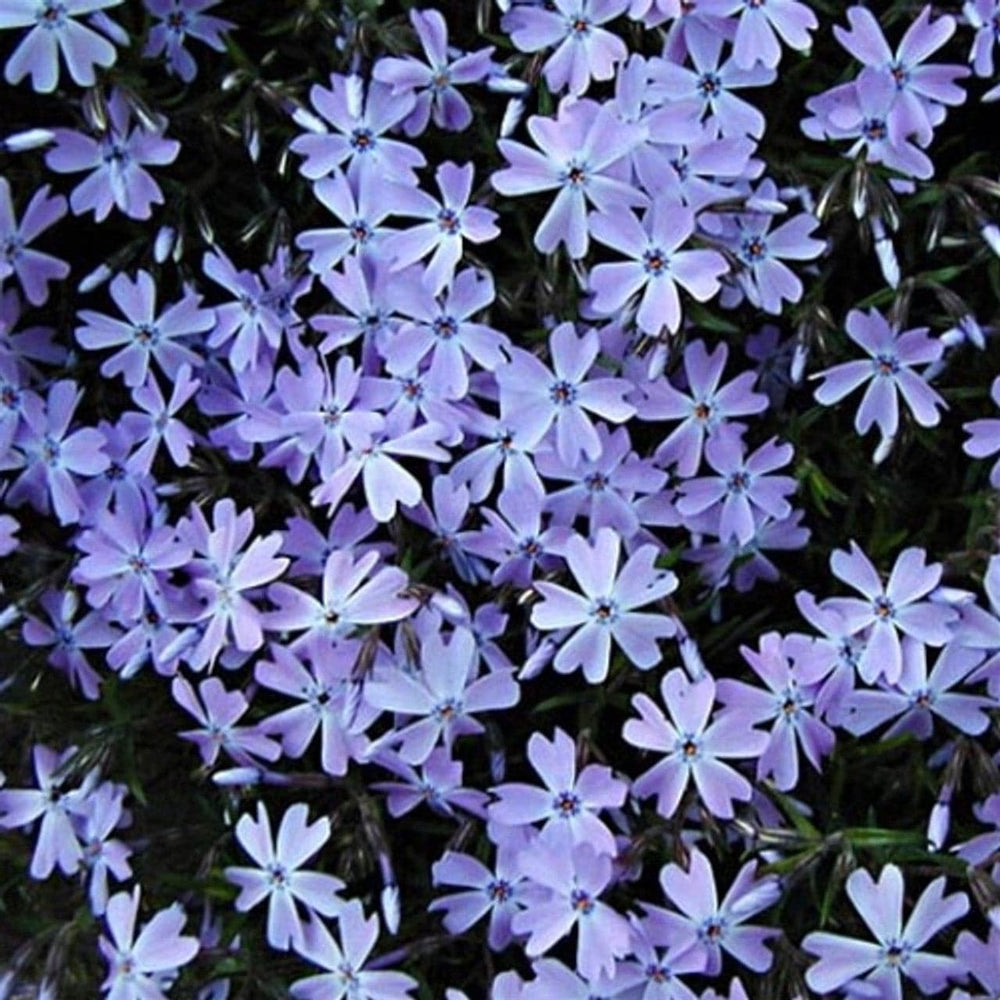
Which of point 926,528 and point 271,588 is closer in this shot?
point 271,588

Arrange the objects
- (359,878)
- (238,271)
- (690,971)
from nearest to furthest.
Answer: (690,971)
(359,878)
(238,271)

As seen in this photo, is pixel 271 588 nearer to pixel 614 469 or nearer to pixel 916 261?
pixel 614 469

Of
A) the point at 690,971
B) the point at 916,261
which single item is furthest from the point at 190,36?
the point at 690,971

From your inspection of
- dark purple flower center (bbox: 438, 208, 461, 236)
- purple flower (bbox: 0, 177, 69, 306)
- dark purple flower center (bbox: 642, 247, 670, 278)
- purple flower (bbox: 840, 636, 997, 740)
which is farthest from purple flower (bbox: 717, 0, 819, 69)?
purple flower (bbox: 0, 177, 69, 306)

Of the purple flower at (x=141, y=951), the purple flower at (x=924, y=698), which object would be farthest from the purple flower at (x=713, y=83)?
the purple flower at (x=141, y=951)

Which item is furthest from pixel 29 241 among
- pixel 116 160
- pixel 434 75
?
pixel 434 75

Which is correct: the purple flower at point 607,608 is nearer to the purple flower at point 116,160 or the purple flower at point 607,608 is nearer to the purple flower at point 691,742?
the purple flower at point 691,742

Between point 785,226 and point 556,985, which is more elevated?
point 785,226
